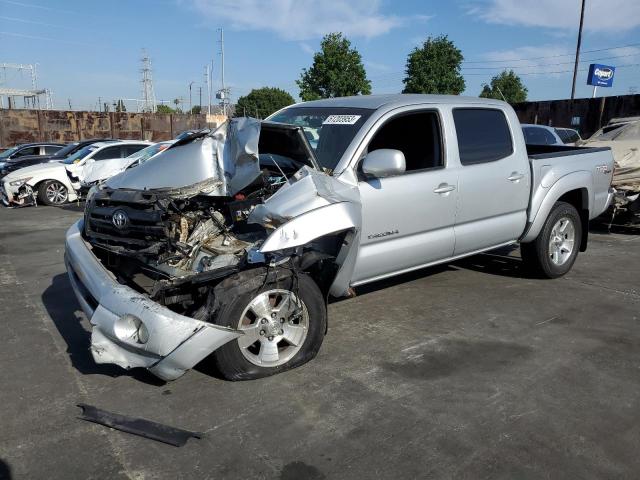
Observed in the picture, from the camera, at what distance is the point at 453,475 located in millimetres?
2662

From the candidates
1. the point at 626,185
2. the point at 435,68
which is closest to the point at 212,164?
the point at 626,185

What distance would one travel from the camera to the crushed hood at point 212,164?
3.71 metres

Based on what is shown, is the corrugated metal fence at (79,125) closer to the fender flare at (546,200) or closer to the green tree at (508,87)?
the fender flare at (546,200)

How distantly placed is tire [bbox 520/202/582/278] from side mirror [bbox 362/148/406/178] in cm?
257

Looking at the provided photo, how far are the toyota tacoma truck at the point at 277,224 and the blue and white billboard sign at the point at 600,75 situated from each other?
32.0 m

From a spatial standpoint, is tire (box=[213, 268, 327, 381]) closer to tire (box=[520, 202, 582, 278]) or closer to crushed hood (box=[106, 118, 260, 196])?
crushed hood (box=[106, 118, 260, 196])

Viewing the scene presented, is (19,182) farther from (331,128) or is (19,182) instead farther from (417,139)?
(417,139)

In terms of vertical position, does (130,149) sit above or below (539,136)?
below

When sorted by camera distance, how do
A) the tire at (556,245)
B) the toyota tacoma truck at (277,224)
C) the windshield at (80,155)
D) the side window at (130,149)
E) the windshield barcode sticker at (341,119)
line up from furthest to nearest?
the side window at (130,149)
the windshield at (80,155)
the tire at (556,245)
the windshield barcode sticker at (341,119)
the toyota tacoma truck at (277,224)

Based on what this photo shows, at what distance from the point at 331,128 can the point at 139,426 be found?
106 inches

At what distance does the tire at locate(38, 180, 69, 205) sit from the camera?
13.1 metres

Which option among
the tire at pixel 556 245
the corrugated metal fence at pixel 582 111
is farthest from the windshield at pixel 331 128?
the corrugated metal fence at pixel 582 111

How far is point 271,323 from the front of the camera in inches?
139

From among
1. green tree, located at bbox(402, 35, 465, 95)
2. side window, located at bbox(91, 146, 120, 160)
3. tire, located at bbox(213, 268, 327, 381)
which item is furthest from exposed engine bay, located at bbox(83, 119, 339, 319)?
green tree, located at bbox(402, 35, 465, 95)
